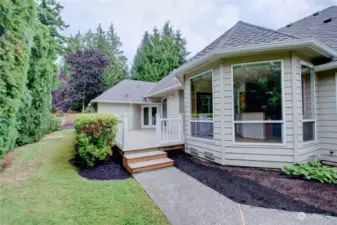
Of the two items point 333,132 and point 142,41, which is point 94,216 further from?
point 142,41

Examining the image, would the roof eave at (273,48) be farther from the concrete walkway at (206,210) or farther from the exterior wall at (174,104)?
the exterior wall at (174,104)

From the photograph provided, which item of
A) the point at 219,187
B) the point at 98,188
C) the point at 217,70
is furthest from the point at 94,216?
the point at 217,70

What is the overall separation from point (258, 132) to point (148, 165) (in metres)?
3.21

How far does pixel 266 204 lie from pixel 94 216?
290cm

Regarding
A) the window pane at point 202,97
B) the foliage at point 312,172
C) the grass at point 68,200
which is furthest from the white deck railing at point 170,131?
the foliage at point 312,172

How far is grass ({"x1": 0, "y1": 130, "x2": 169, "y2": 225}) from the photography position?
8.84 ft

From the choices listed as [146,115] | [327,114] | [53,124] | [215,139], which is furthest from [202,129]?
[53,124]

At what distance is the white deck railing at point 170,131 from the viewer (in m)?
6.28

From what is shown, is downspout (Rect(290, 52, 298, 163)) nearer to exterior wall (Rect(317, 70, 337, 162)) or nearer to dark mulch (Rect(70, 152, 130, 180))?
exterior wall (Rect(317, 70, 337, 162))

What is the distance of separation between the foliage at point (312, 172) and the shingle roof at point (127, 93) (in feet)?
35.6

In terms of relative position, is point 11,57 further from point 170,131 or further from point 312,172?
point 312,172

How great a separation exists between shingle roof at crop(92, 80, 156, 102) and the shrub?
8.31 m

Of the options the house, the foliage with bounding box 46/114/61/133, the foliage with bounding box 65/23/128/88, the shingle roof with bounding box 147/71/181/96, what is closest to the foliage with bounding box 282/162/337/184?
the house

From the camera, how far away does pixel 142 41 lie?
30.2 metres
